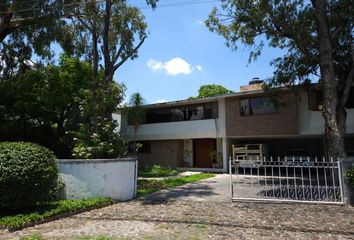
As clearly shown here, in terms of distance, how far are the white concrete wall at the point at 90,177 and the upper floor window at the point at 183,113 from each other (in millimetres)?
12944

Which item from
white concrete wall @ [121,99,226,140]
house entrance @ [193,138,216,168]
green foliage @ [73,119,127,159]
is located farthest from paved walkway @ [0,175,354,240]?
house entrance @ [193,138,216,168]

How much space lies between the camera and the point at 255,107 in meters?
20.2

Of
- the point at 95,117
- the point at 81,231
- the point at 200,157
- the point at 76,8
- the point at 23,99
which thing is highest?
the point at 76,8

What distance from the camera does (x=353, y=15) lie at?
12.8m

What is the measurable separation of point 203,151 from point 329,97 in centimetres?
1460

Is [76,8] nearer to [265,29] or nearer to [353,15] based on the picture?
[265,29]

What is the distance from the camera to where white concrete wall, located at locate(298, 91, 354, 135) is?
1686 centimetres

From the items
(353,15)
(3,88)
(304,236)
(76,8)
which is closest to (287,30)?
(353,15)

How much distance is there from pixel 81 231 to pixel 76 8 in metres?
13.9

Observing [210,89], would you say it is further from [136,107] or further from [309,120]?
[309,120]

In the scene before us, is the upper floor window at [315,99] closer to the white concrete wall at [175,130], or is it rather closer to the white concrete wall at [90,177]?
the white concrete wall at [175,130]

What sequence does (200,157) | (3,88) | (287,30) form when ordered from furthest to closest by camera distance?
1. (200,157)
2. (3,88)
3. (287,30)

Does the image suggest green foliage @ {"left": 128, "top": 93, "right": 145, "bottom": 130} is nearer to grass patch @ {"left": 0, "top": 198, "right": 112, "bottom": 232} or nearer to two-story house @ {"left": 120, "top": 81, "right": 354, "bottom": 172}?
two-story house @ {"left": 120, "top": 81, "right": 354, "bottom": 172}

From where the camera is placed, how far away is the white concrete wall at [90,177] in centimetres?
1034
